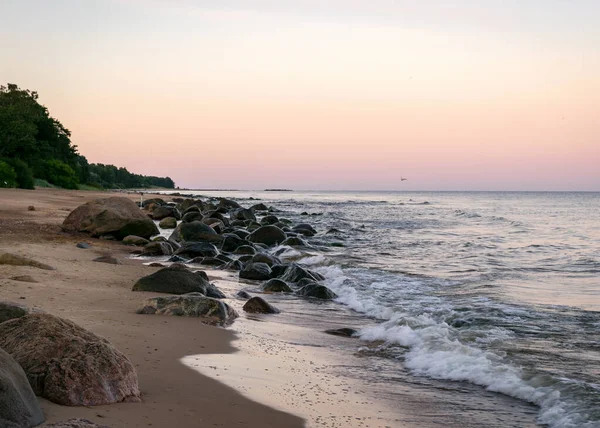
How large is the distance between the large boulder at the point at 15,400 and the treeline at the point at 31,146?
43508 millimetres

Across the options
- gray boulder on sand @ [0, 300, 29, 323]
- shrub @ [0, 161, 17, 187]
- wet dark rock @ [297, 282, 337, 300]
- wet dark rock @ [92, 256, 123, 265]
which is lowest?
wet dark rock @ [297, 282, 337, 300]

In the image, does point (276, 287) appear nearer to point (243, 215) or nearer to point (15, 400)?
point (15, 400)

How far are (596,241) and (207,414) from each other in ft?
79.6

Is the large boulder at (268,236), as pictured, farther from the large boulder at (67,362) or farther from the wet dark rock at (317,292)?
the large boulder at (67,362)

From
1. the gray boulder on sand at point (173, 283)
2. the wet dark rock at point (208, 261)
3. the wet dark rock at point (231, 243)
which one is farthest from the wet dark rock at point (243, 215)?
the gray boulder on sand at point (173, 283)

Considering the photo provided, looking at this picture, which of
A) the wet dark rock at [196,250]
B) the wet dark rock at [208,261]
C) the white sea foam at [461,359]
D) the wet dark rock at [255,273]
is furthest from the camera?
the wet dark rock at [196,250]

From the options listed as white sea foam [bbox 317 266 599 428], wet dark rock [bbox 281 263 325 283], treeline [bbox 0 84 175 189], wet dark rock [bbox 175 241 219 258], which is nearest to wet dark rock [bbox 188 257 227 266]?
wet dark rock [bbox 175 241 219 258]

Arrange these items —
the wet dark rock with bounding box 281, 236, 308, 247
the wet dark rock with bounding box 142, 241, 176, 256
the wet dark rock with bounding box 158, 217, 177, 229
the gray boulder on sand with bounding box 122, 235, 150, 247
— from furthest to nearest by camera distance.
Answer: the wet dark rock with bounding box 158, 217, 177, 229 → the wet dark rock with bounding box 281, 236, 308, 247 → the gray boulder on sand with bounding box 122, 235, 150, 247 → the wet dark rock with bounding box 142, 241, 176, 256

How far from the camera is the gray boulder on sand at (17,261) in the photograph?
10.3 m

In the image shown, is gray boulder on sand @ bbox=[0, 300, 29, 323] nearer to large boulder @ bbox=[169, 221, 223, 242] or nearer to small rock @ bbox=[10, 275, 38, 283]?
small rock @ bbox=[10, 275, 38, 283]

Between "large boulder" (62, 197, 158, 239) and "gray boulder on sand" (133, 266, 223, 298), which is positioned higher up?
"large boulder" (62, 197, 158, 239)

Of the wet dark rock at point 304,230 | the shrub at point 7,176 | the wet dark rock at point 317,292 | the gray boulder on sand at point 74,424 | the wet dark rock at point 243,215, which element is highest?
the shrub at point 7,176

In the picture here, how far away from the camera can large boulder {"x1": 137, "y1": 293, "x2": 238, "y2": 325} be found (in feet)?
27.1

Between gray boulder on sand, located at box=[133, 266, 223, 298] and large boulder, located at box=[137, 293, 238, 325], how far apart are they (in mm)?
1458
